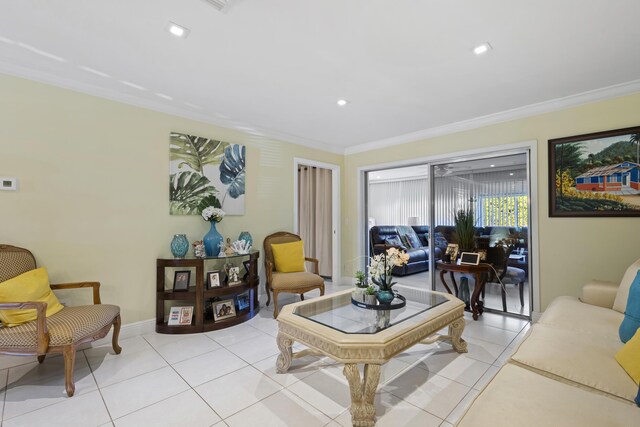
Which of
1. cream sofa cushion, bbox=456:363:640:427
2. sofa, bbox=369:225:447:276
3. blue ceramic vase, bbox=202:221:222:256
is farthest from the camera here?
sofa, bbox=369:225:447:276

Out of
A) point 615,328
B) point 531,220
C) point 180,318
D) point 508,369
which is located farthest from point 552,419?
point 180,318

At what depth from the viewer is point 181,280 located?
325cm

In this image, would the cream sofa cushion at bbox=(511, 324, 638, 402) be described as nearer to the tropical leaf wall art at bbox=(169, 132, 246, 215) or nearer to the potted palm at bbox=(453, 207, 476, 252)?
the potted palm at bbox=(453, 207, 476, 252)

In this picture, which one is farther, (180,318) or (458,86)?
(180,318)

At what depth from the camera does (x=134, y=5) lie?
1754 millimetres

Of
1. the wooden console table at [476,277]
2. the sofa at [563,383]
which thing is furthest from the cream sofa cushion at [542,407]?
the wooden console table at [476,277]

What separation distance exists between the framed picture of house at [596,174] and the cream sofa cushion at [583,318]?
1.11 m

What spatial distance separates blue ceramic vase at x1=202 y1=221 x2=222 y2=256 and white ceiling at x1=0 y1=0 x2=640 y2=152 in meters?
1.43

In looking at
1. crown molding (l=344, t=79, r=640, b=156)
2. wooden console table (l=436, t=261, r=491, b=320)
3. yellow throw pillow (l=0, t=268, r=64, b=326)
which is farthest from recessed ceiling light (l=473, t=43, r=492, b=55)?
yellow throw pillow (l=0, t=268, r=64, b=326)

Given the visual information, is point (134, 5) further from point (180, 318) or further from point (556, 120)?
point (556, 120)

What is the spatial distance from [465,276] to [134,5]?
4.26 m

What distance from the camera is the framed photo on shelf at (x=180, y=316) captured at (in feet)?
10.1

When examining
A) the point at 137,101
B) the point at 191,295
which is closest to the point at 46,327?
the point at 191,295

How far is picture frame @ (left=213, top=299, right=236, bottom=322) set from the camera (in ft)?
10.7
